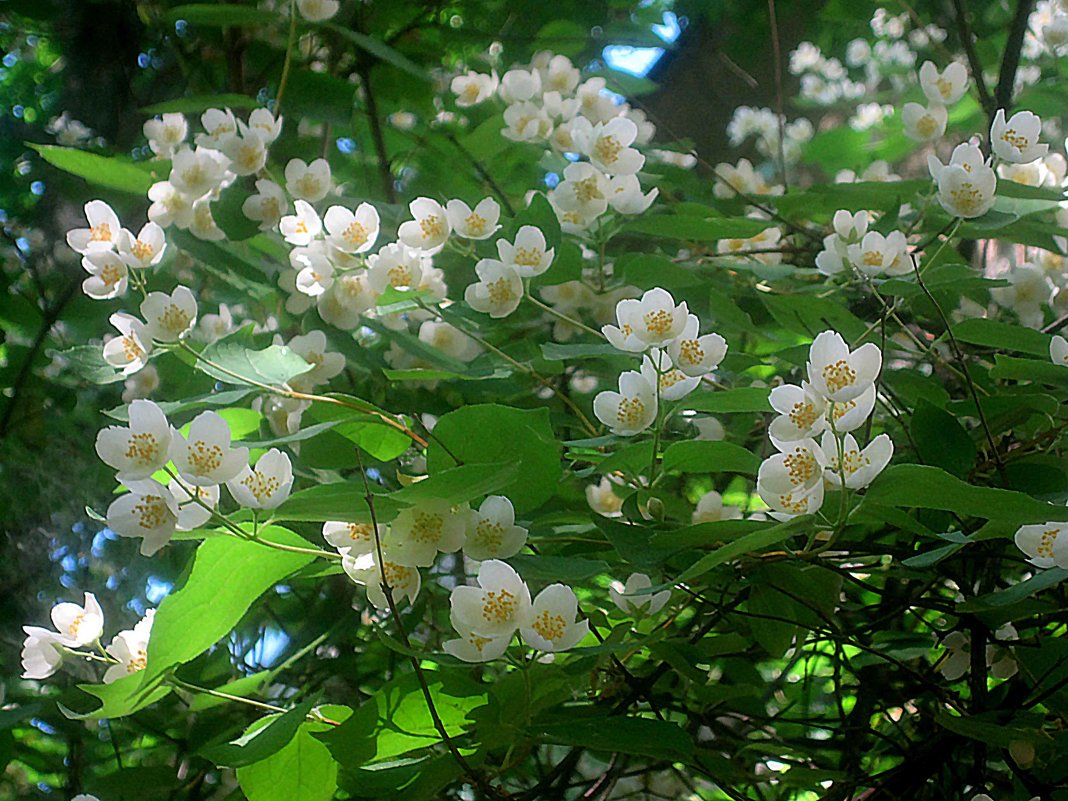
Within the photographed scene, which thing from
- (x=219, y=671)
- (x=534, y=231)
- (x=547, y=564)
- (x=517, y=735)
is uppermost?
(x=534, y=231)

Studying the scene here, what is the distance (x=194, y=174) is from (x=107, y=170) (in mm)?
142

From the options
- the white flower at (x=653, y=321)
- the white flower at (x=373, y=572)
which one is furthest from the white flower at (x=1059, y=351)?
the white flower at (x=373, y=572)

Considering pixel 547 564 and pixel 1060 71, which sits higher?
pixel 1060 71

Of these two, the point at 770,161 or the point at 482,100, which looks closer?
the point at 482,100

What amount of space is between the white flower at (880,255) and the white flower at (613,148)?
0.23m

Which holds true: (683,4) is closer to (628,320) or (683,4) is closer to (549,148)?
(549,148)

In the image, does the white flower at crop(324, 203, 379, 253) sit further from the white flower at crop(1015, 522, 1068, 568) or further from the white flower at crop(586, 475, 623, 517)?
the white flower at crop(1015, 522, 1068, 568)

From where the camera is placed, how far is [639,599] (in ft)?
2.25

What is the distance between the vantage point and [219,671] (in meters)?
0.85

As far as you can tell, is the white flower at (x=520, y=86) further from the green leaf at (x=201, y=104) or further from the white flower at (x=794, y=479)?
the white flower at (x=794, y=479)

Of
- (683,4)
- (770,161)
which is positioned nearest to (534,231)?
(683,4)

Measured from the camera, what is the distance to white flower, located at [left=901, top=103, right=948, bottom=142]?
42.9 inches

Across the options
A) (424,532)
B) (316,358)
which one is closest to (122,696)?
(424,532)

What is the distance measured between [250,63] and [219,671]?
929 millimetres
